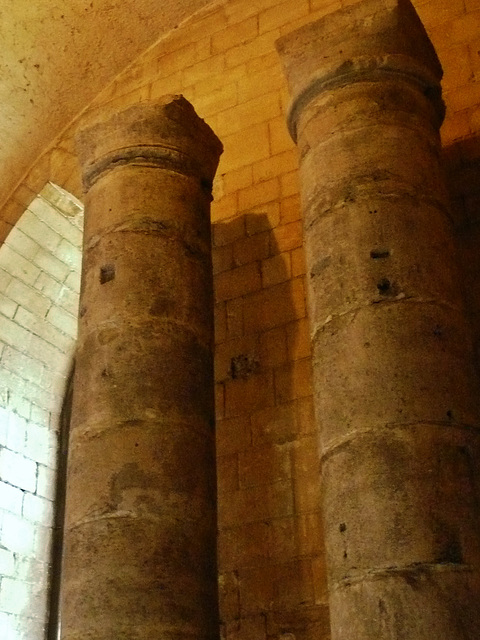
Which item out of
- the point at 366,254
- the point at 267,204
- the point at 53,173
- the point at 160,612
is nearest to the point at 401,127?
the point at 366,254

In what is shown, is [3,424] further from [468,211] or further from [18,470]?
[468,211]

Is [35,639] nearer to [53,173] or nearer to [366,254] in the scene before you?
[53,173]

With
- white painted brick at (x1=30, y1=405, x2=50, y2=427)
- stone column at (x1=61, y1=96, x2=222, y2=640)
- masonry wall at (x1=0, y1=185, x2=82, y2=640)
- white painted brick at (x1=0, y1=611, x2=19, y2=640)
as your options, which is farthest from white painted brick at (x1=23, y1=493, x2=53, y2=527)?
stone column at (x1=61, y1=96, x2=222, y2=640)

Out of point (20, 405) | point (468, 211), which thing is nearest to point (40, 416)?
point (20, 405)

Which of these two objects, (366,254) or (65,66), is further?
(65,66)

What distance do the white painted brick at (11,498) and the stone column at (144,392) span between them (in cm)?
212

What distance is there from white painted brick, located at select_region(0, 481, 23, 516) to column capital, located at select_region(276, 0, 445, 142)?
10.4ft

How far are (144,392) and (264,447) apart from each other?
3.39 ft

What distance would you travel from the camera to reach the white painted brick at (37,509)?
18.6 ft

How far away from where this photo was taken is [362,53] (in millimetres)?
3682

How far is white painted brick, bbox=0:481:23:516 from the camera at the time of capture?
18.0ft

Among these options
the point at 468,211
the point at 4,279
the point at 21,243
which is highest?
the point at 21,243

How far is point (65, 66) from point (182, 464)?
390 centimetres

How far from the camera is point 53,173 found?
20.3 ft
